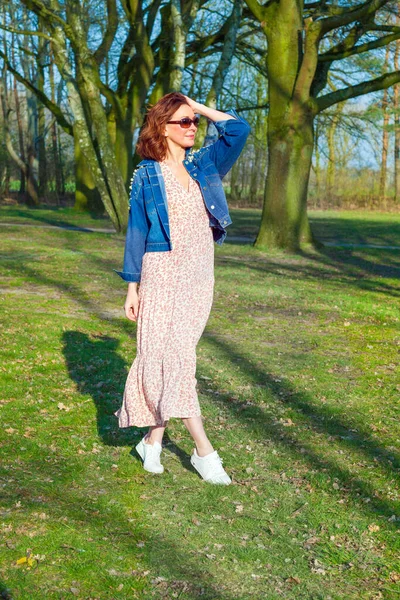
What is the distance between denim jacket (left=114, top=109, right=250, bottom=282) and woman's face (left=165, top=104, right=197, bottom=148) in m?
0.13

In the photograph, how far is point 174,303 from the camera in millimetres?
4570

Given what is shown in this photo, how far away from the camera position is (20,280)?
12406 mm

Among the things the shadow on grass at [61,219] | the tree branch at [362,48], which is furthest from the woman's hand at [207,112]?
the shadow on grass at [61,219]

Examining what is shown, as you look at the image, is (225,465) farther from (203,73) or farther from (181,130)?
(203,73)

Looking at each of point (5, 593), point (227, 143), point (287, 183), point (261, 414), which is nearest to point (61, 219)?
point (287, 183)

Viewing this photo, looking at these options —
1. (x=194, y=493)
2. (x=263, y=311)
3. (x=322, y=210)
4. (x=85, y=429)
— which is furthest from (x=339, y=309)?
(x=322, y=210)

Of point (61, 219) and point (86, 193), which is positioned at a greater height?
point (86, 193)

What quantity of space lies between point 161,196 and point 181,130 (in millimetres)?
384

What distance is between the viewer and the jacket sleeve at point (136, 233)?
454 cm

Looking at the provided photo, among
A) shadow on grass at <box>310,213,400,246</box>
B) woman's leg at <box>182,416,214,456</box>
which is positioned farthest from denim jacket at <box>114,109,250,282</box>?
shadow on grass at <box>310,213,400,246</box>

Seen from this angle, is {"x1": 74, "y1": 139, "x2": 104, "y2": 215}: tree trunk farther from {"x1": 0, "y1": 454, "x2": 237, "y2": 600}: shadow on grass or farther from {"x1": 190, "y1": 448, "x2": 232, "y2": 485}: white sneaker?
{"x1": 190, "y1": 448, "x2": 232, "y2": 485}: white sneaker

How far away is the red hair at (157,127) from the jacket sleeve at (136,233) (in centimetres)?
17

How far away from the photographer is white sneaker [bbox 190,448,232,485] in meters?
4.71

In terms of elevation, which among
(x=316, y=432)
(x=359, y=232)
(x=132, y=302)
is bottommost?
(x=316, y=432)
